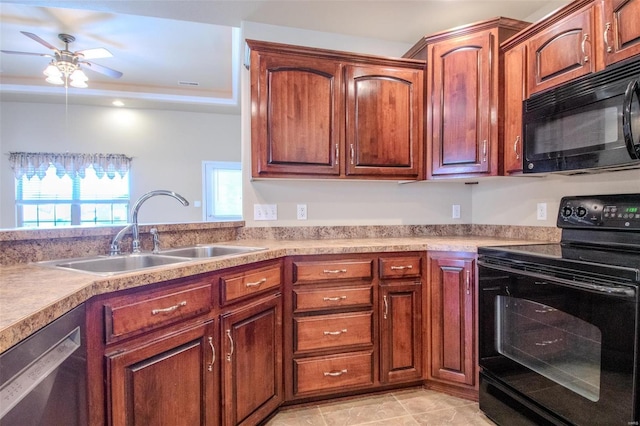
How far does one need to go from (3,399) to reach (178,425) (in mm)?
790

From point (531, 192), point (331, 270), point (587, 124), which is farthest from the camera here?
point (531, 192)

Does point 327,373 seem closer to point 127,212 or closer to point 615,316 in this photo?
point 615,316

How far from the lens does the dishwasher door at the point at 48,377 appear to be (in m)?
0.68

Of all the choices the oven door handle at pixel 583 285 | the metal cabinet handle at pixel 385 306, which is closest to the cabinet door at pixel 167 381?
the metal cabinet handle at pixel 385 306

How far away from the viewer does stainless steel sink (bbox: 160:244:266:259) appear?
1848mm

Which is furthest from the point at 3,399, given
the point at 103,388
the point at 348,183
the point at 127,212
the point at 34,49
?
the point at 127,212

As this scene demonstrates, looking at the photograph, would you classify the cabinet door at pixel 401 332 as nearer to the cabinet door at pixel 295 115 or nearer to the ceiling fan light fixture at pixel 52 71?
the cabinet door at pixel 295 115

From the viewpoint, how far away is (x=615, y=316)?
3.96 feet

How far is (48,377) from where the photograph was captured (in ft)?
2.69

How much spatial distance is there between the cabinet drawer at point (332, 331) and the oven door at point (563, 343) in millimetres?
619

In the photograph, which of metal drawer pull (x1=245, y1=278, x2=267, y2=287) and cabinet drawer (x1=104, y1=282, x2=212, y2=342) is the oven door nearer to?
metal drawer pull (x1=245, y1=278, x2=267, y2=287)

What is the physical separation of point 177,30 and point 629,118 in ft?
12.0

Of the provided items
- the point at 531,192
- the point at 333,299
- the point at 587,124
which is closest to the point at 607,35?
the point at 587,124

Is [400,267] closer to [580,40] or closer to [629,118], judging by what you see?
[629,118]
